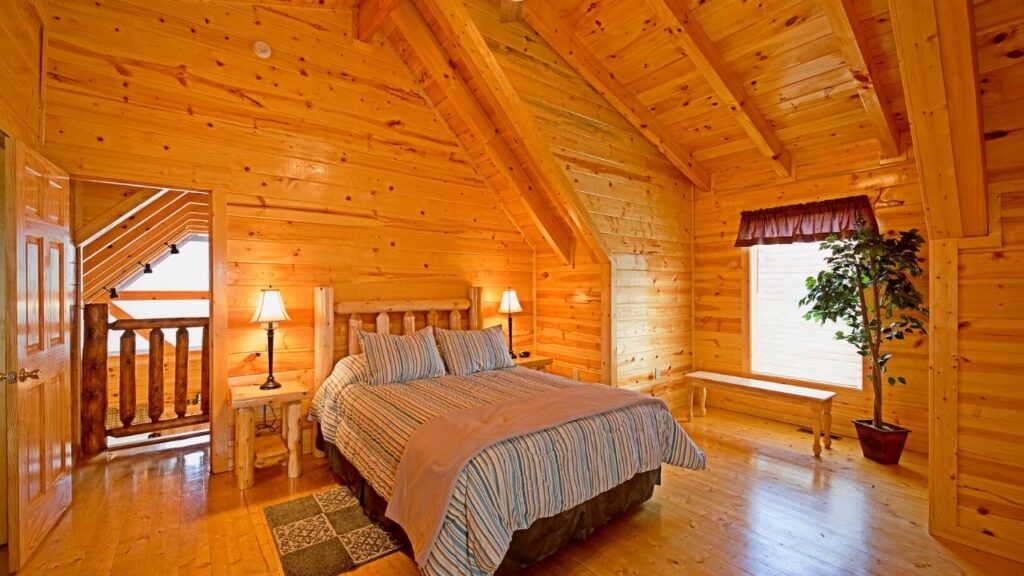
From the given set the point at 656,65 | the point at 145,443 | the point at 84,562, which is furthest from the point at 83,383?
the point at 656,65

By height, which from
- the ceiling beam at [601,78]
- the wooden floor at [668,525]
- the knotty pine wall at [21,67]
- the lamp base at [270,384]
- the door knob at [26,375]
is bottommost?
the wooden floor at [668,525]

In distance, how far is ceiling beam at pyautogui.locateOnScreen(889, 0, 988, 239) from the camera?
1.82 meters

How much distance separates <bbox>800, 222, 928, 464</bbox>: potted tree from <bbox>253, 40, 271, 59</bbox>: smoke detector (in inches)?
179

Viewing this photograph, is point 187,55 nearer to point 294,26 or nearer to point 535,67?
point 294,26

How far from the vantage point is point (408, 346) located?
133 inches

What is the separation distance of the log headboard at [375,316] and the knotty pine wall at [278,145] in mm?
94

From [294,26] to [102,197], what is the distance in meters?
2.09

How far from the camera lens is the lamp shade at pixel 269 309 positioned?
3.08 meters

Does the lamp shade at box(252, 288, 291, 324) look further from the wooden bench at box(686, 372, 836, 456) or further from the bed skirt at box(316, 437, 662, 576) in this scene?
the wooden bench at box(686, 372, 836, 456)

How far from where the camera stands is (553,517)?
215 cm

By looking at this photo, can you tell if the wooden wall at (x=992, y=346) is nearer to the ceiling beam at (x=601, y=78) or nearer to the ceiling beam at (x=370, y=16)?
the ceiling beam at (x=601, y=78)

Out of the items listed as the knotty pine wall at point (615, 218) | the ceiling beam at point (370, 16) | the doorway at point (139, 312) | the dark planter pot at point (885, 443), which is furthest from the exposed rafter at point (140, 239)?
the dark planter pot at point (885, 443)

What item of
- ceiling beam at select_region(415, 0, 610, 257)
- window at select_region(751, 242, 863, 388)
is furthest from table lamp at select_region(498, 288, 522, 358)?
window at select_region(751, 242, 863, 388)

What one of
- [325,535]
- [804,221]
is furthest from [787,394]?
[325,535]
